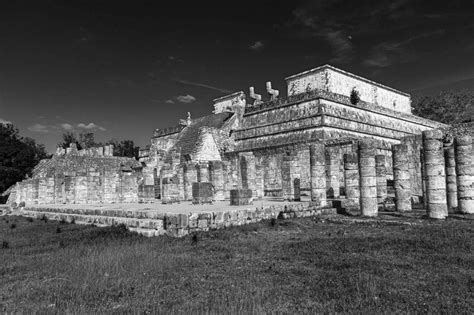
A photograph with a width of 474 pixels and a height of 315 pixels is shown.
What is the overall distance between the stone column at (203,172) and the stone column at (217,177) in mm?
328

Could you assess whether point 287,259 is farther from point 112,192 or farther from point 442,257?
point 112,192

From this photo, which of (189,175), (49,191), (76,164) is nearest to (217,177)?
(189,175)

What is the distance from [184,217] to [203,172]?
9226 mm

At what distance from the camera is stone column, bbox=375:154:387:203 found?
13.4 m

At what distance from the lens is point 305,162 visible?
60.2ft

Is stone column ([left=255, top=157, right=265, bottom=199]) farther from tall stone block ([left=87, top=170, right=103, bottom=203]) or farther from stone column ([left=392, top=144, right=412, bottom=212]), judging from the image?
tall stone block ([left=87, top=170, right=103, bottom=203])

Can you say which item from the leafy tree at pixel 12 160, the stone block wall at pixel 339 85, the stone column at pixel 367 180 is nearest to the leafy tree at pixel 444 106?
the stone block wall at pixel 339 85

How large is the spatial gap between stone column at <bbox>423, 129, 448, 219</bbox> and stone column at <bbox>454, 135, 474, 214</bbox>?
65cm

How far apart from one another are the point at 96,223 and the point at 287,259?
282 inches

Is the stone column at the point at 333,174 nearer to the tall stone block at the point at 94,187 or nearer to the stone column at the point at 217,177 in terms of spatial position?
the stone column at the point at 217,177

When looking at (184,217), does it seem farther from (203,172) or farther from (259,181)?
(259,181)

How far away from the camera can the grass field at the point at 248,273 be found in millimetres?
3631

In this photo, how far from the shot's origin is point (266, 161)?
2048cm

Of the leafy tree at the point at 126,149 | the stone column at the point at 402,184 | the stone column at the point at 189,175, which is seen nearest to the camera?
the stone column at the point at 402,184
